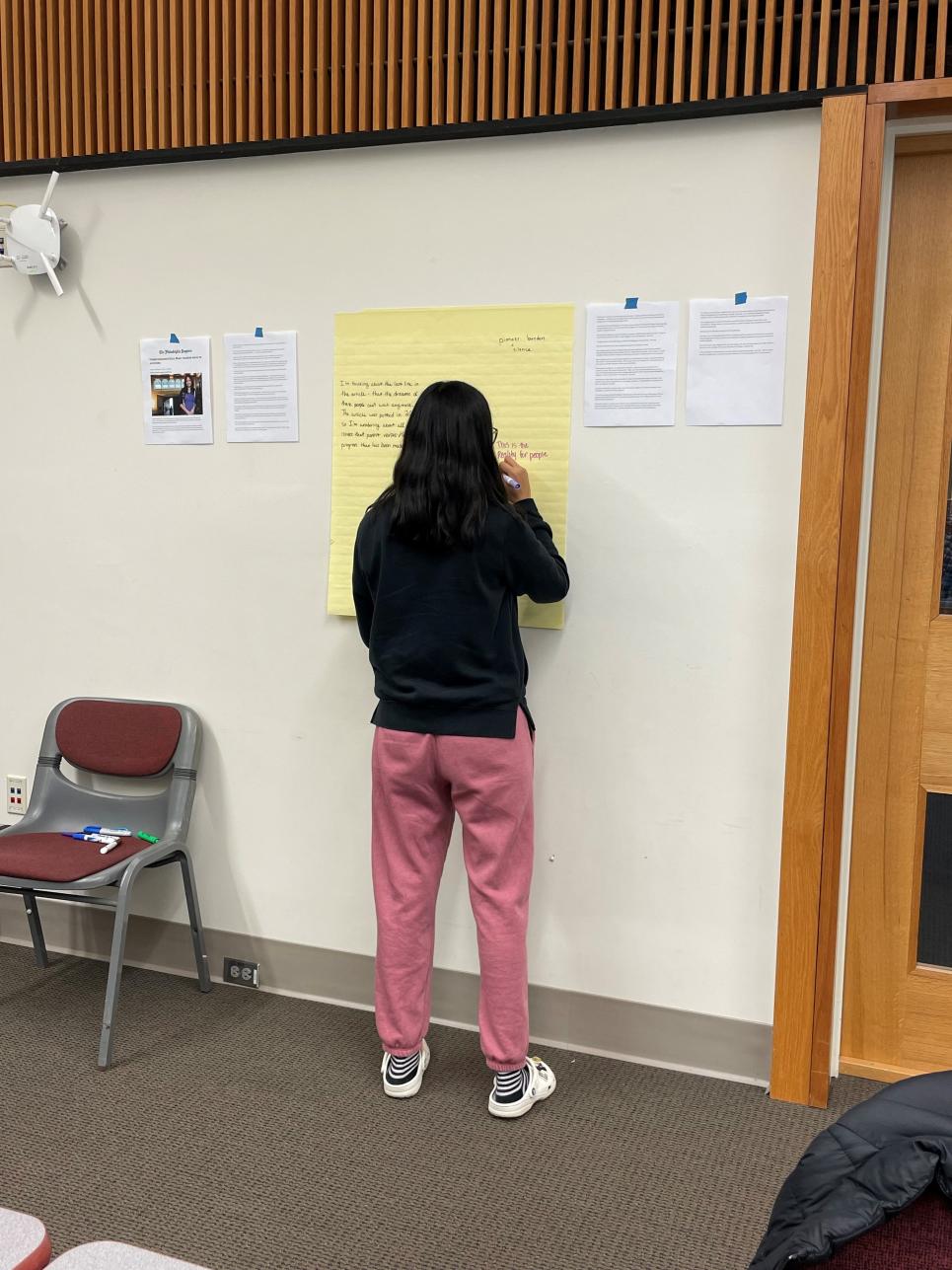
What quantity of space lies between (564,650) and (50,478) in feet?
5.49

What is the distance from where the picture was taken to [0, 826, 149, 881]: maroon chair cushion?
2680 millimetres

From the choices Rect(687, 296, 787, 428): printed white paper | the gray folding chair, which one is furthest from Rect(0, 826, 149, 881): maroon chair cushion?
Rect(687, 296, 787, 428): printed white paper

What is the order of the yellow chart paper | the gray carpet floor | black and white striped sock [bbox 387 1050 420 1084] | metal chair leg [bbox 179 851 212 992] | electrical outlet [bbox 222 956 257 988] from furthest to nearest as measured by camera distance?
electrical outlet [bbox 222 956 257 988] < metal chair leg [bbox 179 851 212 992] < the yellow chart paper < black and white striped sock [bbox 387 1050 420 1084] < the gray carpet floor

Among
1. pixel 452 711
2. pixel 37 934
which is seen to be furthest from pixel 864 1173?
pixel 37 934

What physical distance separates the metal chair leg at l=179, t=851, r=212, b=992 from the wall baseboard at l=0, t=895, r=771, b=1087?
71 millimetres

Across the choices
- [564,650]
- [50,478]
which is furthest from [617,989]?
[50,478]

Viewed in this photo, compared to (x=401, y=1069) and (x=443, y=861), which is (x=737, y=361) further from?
(x=401, y=1069)

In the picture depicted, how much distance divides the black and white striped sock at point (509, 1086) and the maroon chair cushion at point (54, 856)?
1.13 meters

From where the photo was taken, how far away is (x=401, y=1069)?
257 centimetres

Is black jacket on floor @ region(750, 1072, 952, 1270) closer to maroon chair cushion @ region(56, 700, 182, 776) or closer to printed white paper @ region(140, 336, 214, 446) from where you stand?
maroon chair cushion @ region(56, 700, 182, 776)

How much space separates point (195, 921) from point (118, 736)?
1.90ft

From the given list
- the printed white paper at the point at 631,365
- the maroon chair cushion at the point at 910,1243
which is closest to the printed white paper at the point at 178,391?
the printed white paper at the point at 631,365

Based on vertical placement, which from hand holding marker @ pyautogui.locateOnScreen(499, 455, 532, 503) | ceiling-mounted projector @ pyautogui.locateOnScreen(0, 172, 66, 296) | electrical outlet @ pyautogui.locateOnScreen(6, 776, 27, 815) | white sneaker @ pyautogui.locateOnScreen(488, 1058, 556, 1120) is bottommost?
white sneaker @ pyautogui.locateOnScreen(488, 1058, 556, 1120)

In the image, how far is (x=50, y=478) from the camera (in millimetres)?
3223
